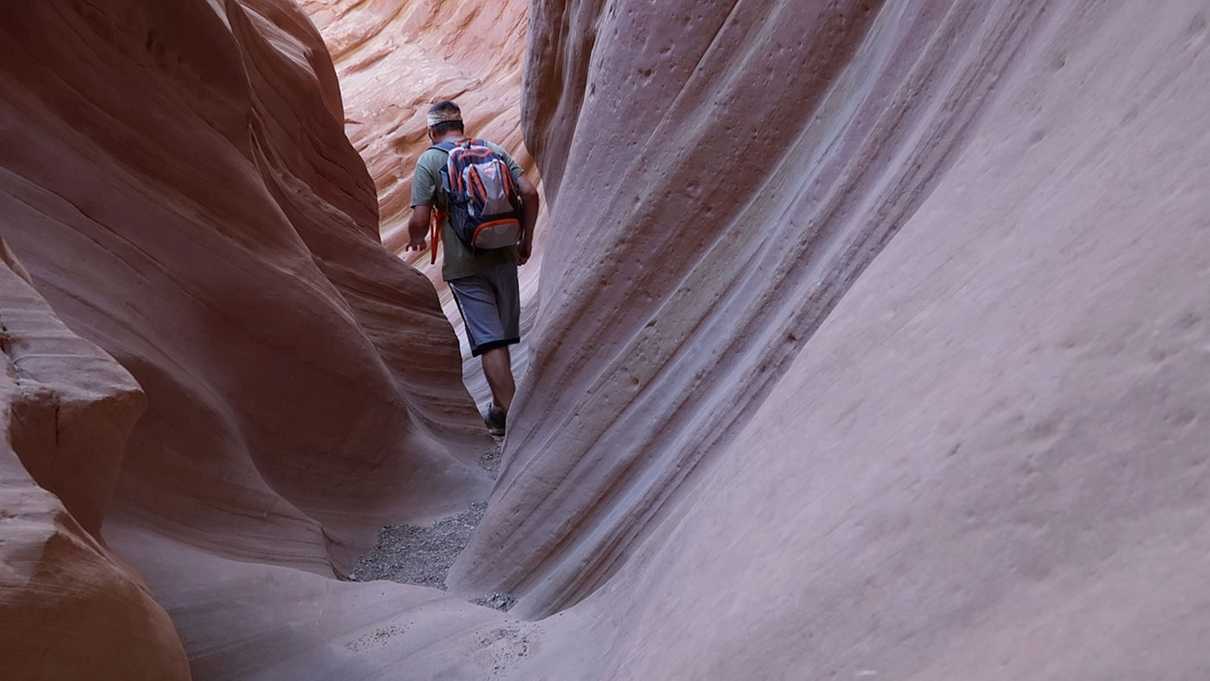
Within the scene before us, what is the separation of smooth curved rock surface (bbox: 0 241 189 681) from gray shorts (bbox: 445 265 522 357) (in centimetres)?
255

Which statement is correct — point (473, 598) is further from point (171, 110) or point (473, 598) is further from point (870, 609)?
point (870, 609)

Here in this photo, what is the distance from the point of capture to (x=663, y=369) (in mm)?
2846

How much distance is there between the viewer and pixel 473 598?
10.4ft

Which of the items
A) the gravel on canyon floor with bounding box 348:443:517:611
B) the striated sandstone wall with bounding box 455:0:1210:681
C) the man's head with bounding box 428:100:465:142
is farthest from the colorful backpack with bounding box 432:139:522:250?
the striated sandstone wall with bounding box 455:0:1210:681

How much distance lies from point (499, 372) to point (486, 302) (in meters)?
0.31

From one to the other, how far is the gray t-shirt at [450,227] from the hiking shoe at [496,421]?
2.36 ft

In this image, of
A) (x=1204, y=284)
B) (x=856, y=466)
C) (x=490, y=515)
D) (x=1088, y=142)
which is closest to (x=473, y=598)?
(x=490, y=515)

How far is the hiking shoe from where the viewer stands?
16.8 feet

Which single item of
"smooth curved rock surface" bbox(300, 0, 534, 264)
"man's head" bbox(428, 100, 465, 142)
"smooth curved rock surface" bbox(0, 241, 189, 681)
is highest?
"smooth curved rock surface" bbox(0, 241, 189, 681)

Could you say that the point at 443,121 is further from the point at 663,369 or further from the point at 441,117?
the point at 663,369

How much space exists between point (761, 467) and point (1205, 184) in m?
0.73

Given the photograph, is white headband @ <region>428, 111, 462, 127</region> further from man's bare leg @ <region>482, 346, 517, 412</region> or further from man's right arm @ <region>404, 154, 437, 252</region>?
man's bare leg @ <region>482, 346, 517, 412</region>

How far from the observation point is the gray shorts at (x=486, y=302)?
4.71 meters

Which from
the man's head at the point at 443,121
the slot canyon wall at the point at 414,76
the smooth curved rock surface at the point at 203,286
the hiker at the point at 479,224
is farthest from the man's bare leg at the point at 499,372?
the slot canyon wall at the point at 414,76
